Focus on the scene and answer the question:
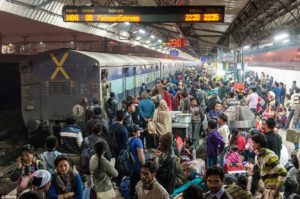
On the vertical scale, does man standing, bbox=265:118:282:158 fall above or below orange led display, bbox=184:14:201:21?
below

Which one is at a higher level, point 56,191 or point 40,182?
point 40,182

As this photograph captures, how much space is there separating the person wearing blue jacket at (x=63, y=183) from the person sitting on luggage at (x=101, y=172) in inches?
25.0

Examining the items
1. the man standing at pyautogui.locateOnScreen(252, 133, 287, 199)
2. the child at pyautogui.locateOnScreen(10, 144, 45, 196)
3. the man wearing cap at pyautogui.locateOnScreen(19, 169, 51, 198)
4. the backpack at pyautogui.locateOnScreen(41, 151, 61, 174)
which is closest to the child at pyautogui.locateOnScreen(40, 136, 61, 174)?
the backpack at pyautogui.locateOnScreen(41, 151, 61, 174)

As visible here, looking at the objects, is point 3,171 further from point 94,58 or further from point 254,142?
point 254,142

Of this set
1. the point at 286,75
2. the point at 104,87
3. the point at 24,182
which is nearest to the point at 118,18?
the point at 104,87

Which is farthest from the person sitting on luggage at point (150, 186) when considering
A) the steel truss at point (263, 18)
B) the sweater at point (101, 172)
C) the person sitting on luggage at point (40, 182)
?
the steel truss at point (263, 18)

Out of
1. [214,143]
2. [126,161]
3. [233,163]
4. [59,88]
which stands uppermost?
[59,88]

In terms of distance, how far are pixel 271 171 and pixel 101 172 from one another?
2.27 meters

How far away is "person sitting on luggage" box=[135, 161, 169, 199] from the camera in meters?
3.80

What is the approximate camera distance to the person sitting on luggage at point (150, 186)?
12.5 feet

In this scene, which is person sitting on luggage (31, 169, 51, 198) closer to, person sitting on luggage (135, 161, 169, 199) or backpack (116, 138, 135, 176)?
person sitting on luggage (135, 161, 169, 199)

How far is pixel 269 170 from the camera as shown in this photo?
15.3ft

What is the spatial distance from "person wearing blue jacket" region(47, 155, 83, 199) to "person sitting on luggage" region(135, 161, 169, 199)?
2.61 feet

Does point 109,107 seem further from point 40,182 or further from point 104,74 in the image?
point 40,182
